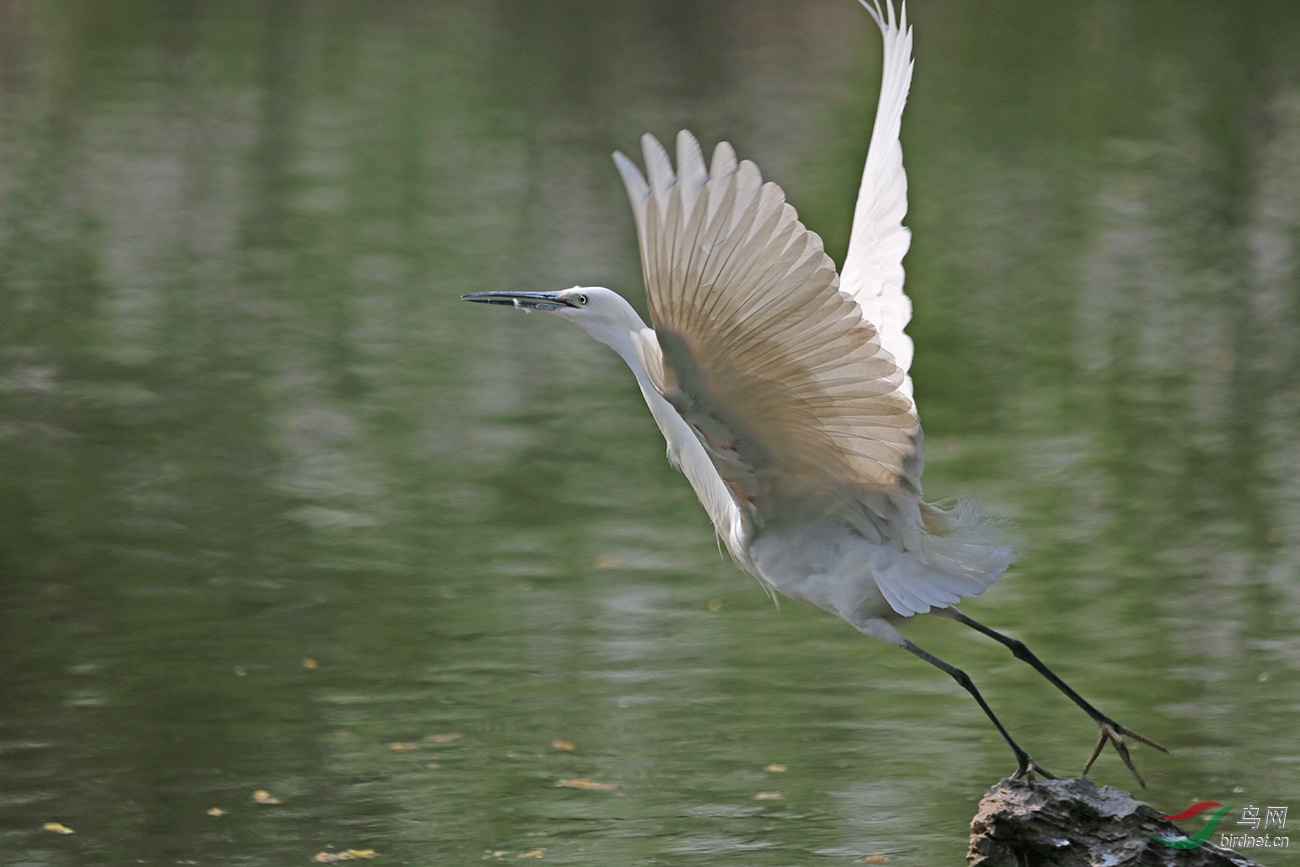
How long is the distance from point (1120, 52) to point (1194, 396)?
1095 cm

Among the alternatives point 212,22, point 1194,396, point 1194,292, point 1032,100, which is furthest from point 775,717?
point 212,22

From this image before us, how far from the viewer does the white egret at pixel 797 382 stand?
2941mm

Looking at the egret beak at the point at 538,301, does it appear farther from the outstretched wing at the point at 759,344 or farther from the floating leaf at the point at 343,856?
the floating leaf at the point at 343,856

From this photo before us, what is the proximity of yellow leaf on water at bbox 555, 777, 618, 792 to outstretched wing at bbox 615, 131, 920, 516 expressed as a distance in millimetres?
1139

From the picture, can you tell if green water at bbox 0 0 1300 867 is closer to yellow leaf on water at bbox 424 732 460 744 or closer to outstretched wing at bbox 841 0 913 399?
yellow leaf on water at bbox 424 732 460 744

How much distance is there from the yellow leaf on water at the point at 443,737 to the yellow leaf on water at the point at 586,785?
1.31 ft

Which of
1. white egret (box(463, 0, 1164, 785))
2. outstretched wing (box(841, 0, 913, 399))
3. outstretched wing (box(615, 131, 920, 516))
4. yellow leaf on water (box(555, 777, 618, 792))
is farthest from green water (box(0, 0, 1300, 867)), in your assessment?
outstretched wing (box(841, 0, 913, 399))

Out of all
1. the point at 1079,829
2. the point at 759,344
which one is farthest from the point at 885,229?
the point at 1079,829

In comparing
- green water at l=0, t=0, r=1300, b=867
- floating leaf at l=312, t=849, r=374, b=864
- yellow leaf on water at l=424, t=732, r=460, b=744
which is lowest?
floating leaf at l=312, t=849, r=374, b=864

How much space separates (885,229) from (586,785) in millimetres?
1634

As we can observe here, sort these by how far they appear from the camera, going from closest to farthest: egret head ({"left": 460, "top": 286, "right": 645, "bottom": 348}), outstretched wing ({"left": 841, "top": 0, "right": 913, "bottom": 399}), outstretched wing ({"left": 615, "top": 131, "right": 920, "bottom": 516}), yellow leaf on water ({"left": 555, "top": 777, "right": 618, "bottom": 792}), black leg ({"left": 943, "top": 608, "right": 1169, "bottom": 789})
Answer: outstretched wing ({"left": 615, "top": 131, "right": 920, "bottom": 516}) < black leg ({"left": 943, "top": 608, "right": 1169, "bottom": 789}) < egret head ({"left": 460, "top": 286, "right": 645, "bottom": 348}) < outstretched wing ({"left": 841, "top": 0, "right": 913, "bottom": 399}) < yellow leaf on water ({"left": 555, "top": 777, "right": 618, "bottom": 792})

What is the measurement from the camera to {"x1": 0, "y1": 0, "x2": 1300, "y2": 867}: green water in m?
4.53

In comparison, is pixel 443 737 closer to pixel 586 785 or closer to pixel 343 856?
pixel 586 785

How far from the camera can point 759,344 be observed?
315cm
